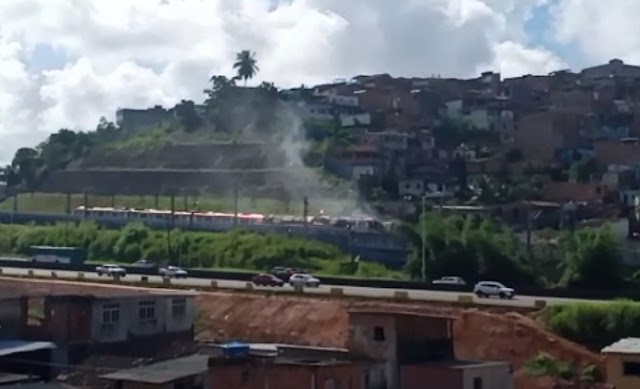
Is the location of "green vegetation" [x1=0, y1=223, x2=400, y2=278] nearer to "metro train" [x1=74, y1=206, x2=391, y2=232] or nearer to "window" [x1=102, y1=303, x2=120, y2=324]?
"metro train" [x1=74, y1=206, x2=391, y2=232]

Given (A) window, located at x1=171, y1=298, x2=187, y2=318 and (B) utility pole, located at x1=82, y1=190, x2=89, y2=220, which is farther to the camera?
(B) utility pole, located at x1=82, y1=190, x2=89, y2=220

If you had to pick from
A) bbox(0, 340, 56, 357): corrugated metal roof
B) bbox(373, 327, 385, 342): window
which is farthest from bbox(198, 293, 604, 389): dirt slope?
bbox(0, 340, 56, 357): corrugated metal roof

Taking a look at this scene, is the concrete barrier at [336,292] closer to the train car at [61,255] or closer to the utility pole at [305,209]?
the utility pole at [305,209]

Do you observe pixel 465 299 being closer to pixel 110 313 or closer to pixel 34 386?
pixel 110 313

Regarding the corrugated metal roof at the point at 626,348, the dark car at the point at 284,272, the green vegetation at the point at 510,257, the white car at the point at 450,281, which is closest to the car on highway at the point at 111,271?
the dark car at the point at 284,272

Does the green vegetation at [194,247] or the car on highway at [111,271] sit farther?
the green vegetation at [194,247]

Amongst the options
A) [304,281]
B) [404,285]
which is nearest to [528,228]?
[404,285]
